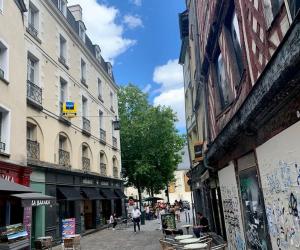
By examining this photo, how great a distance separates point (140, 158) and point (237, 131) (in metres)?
28.2

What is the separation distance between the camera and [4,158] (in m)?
11.3

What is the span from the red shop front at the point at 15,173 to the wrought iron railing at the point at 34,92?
10.4 ft

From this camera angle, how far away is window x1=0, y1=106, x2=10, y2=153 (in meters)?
11.6

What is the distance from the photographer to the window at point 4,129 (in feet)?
38.0

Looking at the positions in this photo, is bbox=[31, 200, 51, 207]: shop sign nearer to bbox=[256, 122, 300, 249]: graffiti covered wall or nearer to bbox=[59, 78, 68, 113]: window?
bbox=[256, 122, 300, 249]: graffiti covered wall

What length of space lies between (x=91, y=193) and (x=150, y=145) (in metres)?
14.6

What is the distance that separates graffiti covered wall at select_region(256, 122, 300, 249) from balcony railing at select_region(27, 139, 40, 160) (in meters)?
10.5

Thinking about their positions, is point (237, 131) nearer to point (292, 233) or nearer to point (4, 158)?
point (292, 233)

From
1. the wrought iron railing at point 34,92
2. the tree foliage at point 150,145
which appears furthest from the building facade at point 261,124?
the tree foliage at point 150,145

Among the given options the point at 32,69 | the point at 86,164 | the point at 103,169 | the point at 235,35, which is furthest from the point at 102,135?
the point at 235,35

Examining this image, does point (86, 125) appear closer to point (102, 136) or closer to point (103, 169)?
point (102, 136)

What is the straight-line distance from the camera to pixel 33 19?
15969 mm

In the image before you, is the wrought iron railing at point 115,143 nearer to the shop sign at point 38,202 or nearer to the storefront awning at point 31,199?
the shop sign at point 38,202

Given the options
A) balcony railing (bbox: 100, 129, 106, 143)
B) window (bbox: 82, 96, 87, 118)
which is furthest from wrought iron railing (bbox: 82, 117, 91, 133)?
balcony railing (bbox: 100, 129, 106, 143)
